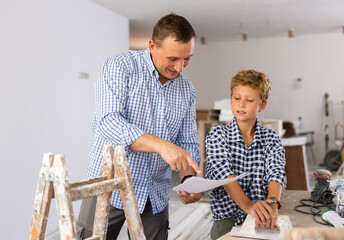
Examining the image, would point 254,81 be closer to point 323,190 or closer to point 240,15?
point 323,190

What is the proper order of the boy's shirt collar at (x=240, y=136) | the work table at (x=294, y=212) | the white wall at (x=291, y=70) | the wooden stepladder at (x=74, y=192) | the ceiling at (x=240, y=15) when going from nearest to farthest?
the wooden stepladder at (x=74, y=192) < the work table at (x=294, y=212) < the boy's shirt collar at (x=240, y=136) < the ceiling at (x=240, y=15) < the white wall at (x=291, y=70)

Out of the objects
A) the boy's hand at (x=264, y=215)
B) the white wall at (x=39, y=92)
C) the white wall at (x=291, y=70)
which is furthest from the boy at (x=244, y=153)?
the white wall at (x=291, y=70)

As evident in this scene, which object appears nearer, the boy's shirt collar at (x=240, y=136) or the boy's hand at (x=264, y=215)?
the boy's hand at (x=264, y=215)

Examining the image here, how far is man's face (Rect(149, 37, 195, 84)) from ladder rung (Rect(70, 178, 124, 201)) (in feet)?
1.80

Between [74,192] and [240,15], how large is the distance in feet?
19.3

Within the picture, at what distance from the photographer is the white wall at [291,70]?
28.6ft

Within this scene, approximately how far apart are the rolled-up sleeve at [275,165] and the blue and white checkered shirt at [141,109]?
42cm

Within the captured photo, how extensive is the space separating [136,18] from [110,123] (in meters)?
5.30

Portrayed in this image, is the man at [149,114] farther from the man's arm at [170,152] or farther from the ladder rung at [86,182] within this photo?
the ladder rung at [86,182]

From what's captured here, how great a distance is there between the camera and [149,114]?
168 cm

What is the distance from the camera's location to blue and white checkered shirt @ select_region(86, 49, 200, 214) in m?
1.57

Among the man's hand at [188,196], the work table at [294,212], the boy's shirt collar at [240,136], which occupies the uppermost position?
the boy's shirt collar at [240,136]

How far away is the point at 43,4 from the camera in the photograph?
13.8ft

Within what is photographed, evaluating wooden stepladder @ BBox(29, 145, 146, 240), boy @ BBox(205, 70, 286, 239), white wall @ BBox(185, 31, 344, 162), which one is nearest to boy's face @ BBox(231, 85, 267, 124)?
boy @ BBox(205, 70, 286, 239)
